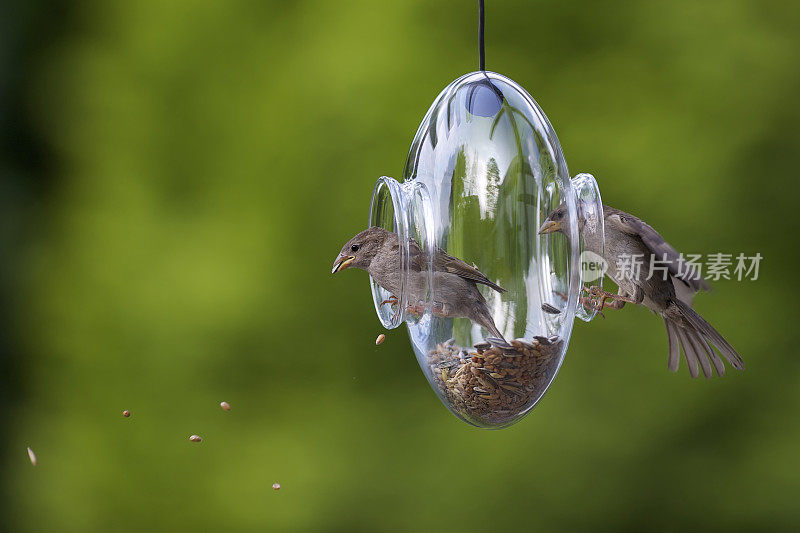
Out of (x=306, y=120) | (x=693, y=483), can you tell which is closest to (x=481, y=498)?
(x=693, y=483)

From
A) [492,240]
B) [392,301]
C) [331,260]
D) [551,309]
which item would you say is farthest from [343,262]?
[331,260]

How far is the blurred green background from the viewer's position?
2.72 m

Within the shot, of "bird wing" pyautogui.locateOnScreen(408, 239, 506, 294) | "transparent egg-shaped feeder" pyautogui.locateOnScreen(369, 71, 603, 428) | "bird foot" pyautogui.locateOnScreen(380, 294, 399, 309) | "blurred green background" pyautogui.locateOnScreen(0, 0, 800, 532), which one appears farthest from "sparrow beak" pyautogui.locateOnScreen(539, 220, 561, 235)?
"blurred green background" pyautogui.locateOnScreen(0, 0, 800, 532)

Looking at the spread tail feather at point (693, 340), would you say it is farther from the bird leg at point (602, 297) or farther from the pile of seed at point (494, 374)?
the pile of seed at point (494, 374)

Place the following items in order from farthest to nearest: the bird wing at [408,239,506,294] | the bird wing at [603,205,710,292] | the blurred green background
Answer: the blurred green background → the bird wing at [603,205,710,292] → the bird wing at [408,239,506,294]

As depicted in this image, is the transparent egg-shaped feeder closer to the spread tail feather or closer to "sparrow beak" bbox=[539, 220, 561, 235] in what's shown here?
"sparrow beak" bbox=[539, 220, 561, 235]

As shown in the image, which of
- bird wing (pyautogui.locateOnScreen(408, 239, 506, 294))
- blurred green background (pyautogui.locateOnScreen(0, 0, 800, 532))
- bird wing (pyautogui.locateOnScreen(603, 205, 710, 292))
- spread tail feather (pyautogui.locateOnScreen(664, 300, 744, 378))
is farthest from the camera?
blurred green background (pyautogui.locateOnScreen(0, 0, 800, 532))

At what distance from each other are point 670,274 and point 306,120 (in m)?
1.58

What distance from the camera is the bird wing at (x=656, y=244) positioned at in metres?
1.43

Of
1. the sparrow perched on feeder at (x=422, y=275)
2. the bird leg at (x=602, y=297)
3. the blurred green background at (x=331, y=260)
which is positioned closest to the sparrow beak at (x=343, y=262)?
the sparrow perched on feeder at (x=422, y=275)

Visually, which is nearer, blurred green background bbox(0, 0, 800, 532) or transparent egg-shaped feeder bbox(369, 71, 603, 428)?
transparent egg-shaped feeder bbox(369, 71, 603, 428)

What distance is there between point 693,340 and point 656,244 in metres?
0.25

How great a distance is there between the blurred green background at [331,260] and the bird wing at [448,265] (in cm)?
143

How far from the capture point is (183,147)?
9.25 ft
